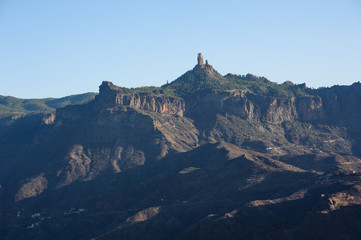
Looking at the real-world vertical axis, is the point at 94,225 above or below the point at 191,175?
below

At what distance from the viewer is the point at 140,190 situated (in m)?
→ 187

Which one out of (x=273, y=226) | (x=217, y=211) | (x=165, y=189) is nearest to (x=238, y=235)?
(x=273, y=226)

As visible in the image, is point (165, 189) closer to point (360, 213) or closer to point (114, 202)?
point (114, 202)

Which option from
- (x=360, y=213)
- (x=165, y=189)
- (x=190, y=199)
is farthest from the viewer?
(x=165, y=189)

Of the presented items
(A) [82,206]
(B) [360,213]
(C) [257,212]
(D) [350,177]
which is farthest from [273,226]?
(A) [82,206]

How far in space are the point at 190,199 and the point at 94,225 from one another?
2912 centimetres

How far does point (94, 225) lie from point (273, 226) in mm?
60586

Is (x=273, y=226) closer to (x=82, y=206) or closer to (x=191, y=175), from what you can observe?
(x=191, y=175)

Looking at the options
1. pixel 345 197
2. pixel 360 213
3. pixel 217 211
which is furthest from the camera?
pixel 217 211

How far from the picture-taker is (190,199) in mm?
166875

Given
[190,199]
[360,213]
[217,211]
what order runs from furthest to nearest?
[190,199]
[217,211]
[360,213]

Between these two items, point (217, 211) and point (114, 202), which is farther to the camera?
point (114, 202)

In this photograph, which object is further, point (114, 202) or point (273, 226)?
point (114, 202)

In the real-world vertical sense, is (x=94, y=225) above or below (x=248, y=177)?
below
